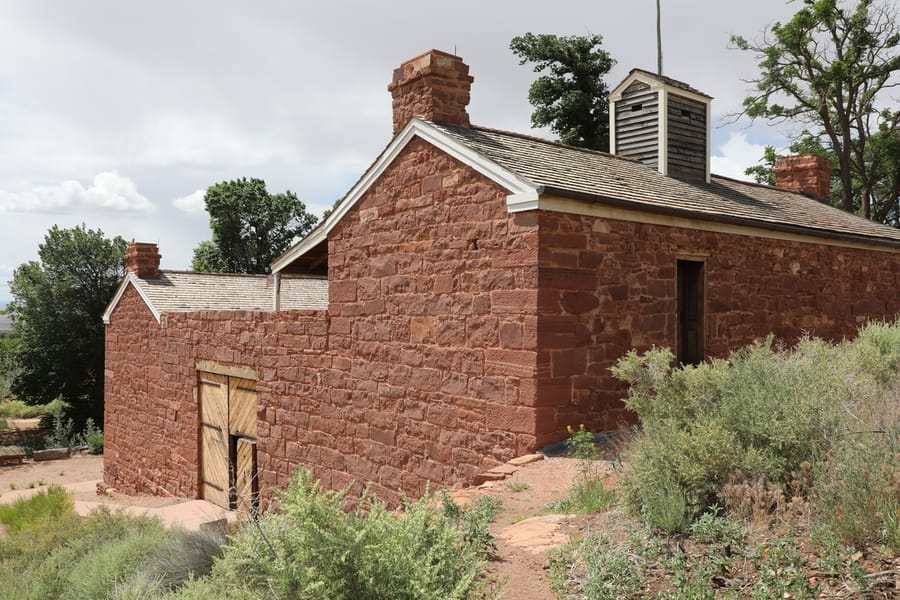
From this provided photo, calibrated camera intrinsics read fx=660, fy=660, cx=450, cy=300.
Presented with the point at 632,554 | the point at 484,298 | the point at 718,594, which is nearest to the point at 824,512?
the point at 718,594

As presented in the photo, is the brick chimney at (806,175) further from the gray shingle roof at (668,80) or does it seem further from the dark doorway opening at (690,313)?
the dark doorway opening at (690,313)

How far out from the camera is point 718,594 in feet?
11.6

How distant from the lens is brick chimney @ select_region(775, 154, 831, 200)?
58.7ft

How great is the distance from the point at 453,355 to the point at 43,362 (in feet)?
84.4

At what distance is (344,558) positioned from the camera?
10.9 ft

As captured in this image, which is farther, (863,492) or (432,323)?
(432,323)

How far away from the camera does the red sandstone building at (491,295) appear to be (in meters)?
7.29

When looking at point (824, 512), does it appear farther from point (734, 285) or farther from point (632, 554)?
point (734, 285)

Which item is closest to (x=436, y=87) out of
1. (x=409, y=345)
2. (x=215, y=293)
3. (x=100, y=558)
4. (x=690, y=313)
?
(x=409, y=345)

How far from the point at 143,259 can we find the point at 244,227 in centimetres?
1946

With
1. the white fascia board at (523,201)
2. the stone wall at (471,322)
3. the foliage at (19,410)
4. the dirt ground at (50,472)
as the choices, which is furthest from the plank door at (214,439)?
the foliage at (19,410)

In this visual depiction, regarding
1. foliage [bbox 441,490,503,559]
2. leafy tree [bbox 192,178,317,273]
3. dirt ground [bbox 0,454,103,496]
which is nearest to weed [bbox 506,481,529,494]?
foliage [bbox 441,490,503,559]

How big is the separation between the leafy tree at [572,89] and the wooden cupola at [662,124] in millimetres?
14654

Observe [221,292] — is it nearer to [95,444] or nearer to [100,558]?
[95,444]
